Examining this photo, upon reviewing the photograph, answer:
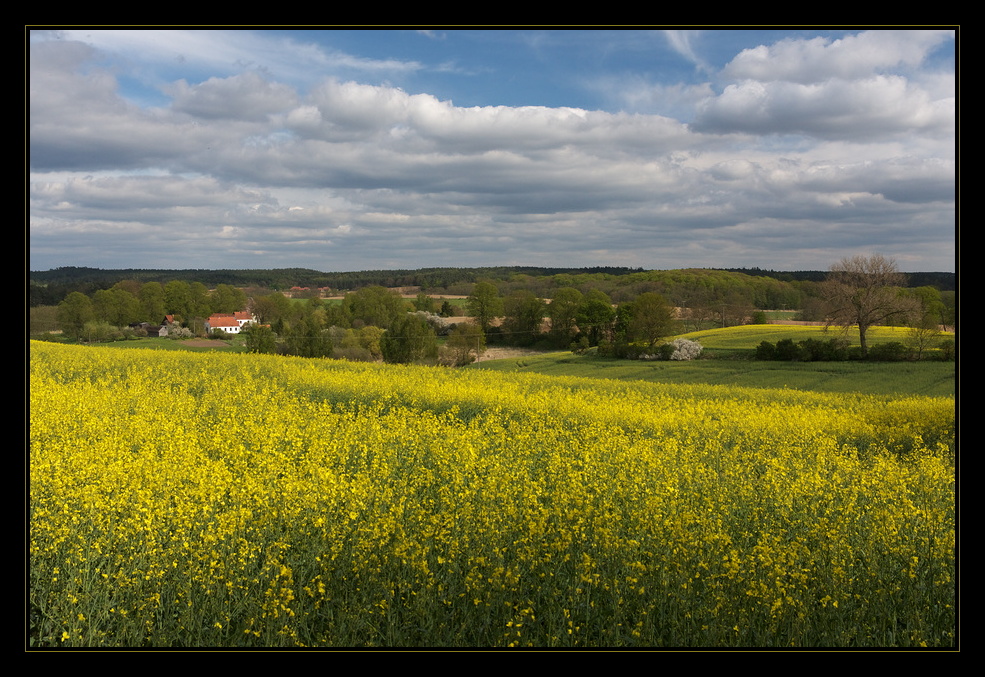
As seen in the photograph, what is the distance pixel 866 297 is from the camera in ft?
126

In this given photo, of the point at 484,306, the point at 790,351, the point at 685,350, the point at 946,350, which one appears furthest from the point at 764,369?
the point at 484,306

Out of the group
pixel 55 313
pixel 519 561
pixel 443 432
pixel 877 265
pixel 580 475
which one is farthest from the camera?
pixel 877 265

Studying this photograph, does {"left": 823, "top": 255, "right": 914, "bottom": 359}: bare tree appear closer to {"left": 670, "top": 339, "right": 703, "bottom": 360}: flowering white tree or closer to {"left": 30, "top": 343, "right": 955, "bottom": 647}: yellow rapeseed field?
{"left": 670, "top": 339, "right": 703, "bottom": 360}: flowering white tree

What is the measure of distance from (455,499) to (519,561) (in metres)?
1.37

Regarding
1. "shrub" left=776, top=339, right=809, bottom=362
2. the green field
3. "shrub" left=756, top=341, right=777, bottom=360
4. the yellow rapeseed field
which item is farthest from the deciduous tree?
the yellow rapeseed field

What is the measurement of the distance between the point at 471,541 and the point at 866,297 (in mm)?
40704

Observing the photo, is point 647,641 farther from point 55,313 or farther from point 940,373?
point 940,373

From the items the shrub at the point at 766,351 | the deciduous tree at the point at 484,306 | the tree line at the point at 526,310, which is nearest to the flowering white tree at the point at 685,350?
the tree line at the point at 526,310

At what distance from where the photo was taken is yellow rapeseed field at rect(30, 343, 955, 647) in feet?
12.8

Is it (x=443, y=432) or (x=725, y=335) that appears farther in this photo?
(x=725, y=335)

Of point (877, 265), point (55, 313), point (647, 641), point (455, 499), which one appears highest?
point (877, 265)

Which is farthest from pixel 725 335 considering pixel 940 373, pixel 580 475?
pixel 580 475
